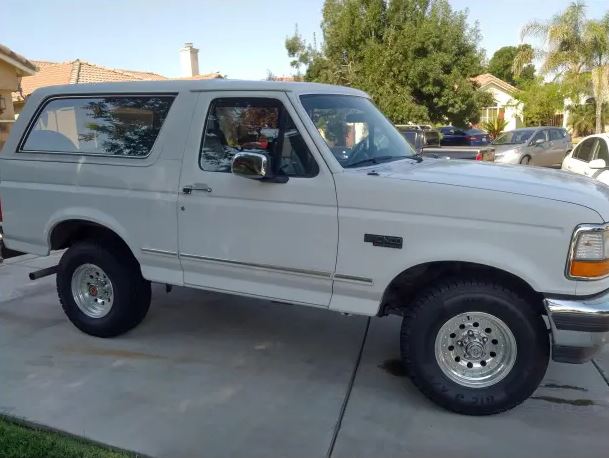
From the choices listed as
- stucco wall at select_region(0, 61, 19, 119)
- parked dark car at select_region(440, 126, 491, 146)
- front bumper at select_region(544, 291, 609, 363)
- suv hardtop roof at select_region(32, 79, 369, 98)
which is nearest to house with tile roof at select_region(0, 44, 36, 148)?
stucco wall at select_region(0, 61, 19, 119)

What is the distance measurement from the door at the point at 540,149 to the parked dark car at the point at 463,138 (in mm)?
7836

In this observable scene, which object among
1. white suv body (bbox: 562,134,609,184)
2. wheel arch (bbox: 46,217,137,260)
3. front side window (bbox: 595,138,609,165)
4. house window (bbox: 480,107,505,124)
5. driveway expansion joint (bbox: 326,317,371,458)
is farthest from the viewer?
house window (bbox: 480,107,505,124)

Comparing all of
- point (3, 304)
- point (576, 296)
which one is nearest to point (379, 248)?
point (576, 296)

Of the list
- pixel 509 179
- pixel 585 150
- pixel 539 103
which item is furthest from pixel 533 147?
pixel 539 103

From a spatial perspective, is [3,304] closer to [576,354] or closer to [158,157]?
[158,157]

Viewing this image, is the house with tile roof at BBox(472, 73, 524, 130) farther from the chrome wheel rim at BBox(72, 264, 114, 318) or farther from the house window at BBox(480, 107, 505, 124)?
the chrome wheel rim at BBox(72, 264, 114, 318)

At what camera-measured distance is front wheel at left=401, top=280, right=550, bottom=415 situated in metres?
3.47

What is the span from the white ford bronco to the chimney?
29.4 metres

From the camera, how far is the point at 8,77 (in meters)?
14.6

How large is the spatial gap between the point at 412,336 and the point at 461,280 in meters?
0.48

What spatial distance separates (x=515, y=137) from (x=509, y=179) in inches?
654

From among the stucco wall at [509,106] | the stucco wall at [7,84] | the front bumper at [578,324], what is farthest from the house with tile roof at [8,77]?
the stucco wall at [509,106]

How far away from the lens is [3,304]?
596 centimetres

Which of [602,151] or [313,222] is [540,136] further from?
[313,222]
